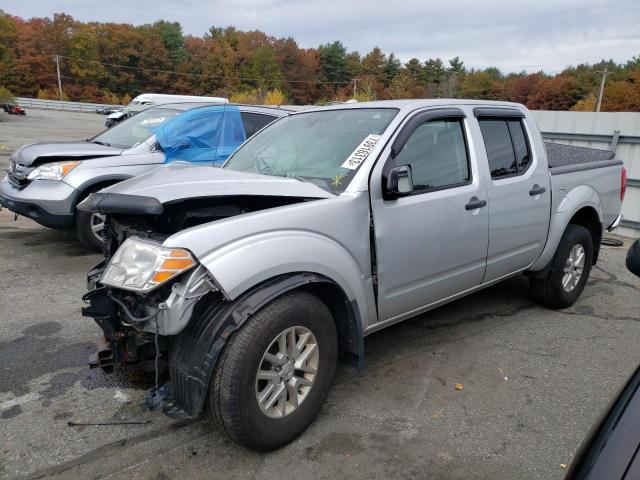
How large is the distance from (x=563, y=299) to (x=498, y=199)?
5.32 feet

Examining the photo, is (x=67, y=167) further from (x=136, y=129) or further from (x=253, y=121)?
(x=253, y=121)

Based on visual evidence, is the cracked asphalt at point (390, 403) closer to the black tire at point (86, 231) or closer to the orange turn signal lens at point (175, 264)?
the orange turn signal lens at point (175, 264)

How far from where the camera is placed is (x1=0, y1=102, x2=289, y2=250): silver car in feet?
18.9

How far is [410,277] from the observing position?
129 inches

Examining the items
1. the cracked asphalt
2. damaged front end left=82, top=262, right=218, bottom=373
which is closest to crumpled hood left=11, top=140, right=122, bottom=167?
the cracked asphalt

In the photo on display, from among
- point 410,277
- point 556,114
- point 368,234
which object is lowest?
point 410,277

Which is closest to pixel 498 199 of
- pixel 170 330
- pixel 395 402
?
pixel 395 402

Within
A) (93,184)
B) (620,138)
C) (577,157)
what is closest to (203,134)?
(93,184)

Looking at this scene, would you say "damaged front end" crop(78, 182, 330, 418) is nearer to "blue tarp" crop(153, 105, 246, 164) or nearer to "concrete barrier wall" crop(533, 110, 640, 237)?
"blue tarp" crop(153, 105, 246, 164)

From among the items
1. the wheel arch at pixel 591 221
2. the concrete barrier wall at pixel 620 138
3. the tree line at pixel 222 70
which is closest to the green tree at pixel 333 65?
the tree line at pixel 222 70

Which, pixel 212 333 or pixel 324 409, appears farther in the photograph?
pixel 324 409

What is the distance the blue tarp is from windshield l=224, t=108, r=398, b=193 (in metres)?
2.65

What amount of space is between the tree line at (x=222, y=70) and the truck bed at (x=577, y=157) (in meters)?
68.1

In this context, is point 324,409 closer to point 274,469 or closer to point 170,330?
point 274,469
